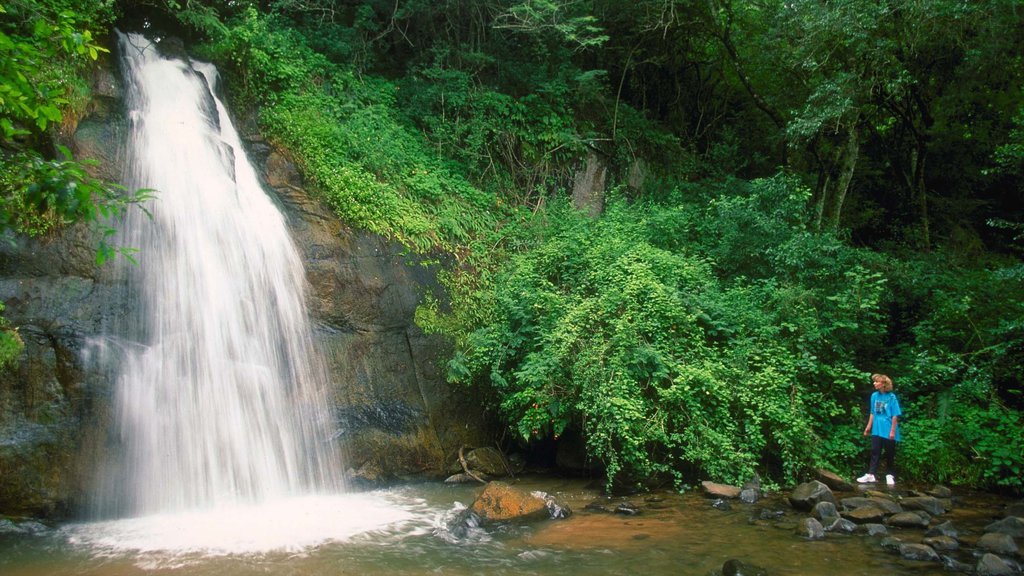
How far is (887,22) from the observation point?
11.5 meters

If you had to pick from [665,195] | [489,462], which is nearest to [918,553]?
[489,462]

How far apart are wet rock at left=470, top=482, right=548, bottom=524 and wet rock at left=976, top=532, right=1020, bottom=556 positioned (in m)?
4.31

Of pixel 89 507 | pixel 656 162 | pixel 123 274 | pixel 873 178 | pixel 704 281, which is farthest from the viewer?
pixel 873 178

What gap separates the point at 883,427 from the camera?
887 cm

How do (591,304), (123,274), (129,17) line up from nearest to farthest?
(123,274)
(591,304)
(129,17)

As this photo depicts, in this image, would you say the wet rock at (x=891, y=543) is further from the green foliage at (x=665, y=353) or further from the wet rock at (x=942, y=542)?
the green foliage at (x=665, y=353)

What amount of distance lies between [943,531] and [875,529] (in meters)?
0.61

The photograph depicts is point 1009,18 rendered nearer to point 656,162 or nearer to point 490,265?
point 656,162

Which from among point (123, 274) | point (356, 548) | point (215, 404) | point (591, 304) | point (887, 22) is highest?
point (887, 22)

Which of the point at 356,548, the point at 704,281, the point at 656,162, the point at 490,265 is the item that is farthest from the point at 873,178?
the point at 356,548

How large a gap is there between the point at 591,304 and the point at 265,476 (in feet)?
15.6

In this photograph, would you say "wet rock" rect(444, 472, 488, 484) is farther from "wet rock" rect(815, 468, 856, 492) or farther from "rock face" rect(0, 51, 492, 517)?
"wet rock" rect(815, 468, 856, 492)

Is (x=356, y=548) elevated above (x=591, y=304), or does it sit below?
below

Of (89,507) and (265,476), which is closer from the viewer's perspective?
(89,507)
